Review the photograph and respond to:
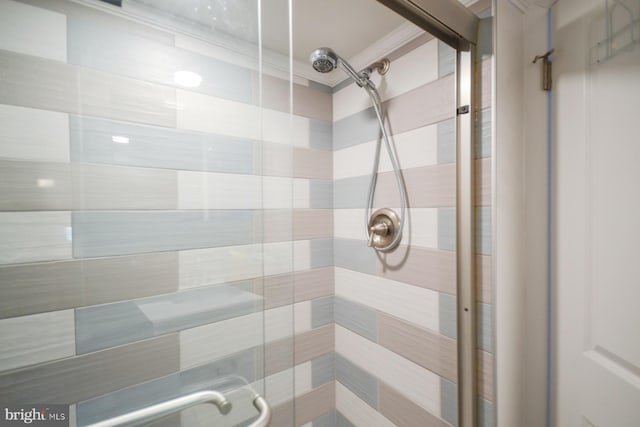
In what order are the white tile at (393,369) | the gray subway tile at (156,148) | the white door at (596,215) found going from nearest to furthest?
the white door at (596,215)
the gray subway tile at (156,148)
the white tile at (393,369)

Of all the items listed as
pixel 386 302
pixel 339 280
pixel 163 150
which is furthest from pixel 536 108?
pixel 163 150

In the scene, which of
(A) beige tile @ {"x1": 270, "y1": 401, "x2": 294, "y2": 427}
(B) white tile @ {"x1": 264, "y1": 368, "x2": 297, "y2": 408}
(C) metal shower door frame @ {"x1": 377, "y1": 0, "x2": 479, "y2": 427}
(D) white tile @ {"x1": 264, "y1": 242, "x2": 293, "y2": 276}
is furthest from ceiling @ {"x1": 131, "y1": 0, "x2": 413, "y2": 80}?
(A) beige tile @ {"x1": 270, "y1": 401, "x2": 294, "y2": 427}

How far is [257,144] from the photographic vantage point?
0.92 m

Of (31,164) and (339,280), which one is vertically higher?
(31,164)

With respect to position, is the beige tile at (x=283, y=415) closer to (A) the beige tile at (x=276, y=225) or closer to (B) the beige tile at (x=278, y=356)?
(B) the beige tile at (x=278, y=356)

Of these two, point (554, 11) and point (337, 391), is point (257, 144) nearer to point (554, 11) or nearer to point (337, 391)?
point (554, 11)

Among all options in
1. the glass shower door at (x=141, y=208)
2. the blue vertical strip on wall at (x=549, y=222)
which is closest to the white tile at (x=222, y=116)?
the glass shower door at (x=141, y=208)

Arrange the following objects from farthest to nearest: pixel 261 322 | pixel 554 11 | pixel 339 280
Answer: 1. pixel 339 280
2. pixel 261 322
3. pixel 554 11

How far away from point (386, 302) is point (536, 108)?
86 centimetres

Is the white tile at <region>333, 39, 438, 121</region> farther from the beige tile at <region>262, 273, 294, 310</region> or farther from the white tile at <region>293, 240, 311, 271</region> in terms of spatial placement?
the beige tile at <region>262, 273, 294, 310</region>

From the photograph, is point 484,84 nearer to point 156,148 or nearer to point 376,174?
point 376,174

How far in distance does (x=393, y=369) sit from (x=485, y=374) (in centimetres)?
39

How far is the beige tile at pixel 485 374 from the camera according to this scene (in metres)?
0.77

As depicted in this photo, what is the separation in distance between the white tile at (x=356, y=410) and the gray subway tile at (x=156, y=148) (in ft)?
3.88
